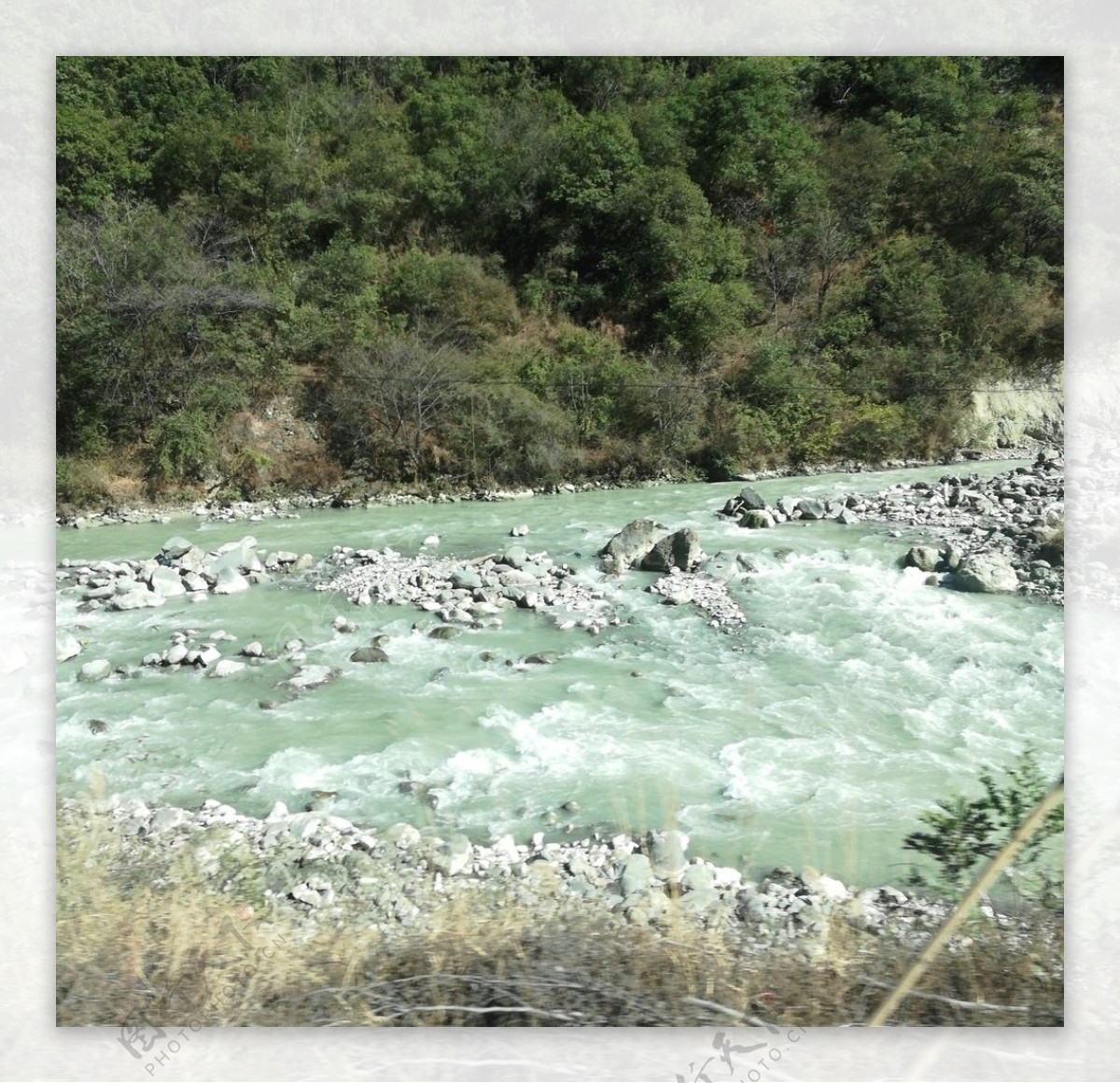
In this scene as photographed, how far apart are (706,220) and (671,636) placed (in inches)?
101

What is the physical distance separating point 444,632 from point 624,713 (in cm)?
110

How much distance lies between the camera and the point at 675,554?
192 inches

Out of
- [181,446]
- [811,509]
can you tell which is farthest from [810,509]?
[181,446]

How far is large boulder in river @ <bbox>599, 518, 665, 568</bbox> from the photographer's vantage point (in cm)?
486

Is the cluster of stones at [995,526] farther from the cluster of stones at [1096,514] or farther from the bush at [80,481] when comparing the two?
the bush at [80,481]

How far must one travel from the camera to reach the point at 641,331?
5.79 metres

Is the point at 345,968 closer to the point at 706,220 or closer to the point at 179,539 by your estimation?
the point at 179,539

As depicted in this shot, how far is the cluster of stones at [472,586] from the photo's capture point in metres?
4.47

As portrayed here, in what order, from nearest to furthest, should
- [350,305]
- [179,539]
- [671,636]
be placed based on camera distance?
1. [671,636]
2. [179,539]
3. [350,305]

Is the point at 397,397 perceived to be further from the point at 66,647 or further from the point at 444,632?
the point at 66,647

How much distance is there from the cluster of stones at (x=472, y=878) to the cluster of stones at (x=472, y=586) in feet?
5.15

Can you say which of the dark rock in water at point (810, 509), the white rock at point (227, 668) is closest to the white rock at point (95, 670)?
the white rock at point (227, 668)

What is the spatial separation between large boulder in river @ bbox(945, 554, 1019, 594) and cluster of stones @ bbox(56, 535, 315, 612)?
128 inches

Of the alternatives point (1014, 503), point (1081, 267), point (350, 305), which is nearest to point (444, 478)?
point (350, 305)
